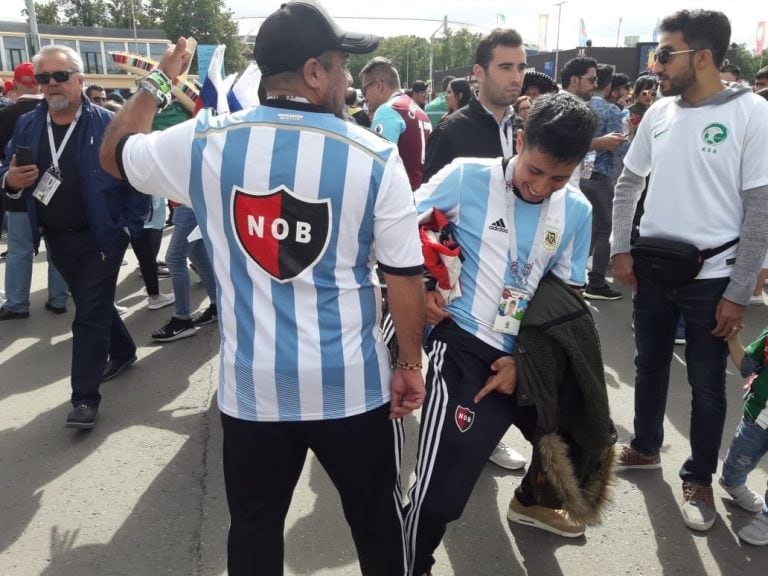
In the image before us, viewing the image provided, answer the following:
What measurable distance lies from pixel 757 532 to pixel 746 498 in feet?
0.88

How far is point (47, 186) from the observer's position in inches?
148

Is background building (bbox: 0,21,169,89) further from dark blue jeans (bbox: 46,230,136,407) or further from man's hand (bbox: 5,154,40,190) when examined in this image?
dark blue jeans (bbox: 46,230,136,407)

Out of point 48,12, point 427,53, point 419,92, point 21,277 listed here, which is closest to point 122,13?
point 48,12

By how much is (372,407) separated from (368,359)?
0.15 m

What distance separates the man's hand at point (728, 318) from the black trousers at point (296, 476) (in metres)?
1.61

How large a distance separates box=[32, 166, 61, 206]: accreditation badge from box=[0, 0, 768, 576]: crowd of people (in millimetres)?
24

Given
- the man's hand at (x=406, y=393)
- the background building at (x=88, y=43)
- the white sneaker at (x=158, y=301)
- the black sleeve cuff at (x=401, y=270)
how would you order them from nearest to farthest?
the black sleeve cuff at (x=401, y=270) < the man's hand at (x=406, y=393) < the white sneaker at (x=158, y=301) < the background building at (x=88, y=43)

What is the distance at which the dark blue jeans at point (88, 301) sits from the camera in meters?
3.73

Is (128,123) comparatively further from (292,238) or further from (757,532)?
(757,532)

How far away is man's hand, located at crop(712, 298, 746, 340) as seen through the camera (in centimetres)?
269

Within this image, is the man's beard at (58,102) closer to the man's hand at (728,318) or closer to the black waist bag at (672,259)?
the black waist bag at (672,259)

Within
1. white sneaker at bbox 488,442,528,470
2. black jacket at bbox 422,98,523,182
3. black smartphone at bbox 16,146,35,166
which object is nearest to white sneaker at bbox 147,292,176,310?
black smartphone at bbox 16,146,35,166

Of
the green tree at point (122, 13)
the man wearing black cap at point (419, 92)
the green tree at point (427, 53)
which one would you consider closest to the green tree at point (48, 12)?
the green tree at point (122, 13)

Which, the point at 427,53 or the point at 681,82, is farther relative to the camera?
the point at 427,53
